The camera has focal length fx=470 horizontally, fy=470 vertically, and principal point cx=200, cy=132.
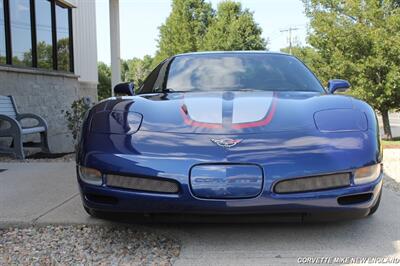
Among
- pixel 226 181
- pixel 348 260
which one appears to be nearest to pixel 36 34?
pixel 226 181

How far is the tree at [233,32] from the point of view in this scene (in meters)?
26.3

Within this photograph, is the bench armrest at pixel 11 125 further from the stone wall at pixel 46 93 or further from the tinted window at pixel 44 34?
the tinted window at pixel 44 34

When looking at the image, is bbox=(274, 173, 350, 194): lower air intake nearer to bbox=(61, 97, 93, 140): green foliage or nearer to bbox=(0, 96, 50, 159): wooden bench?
bbox=(0, 96, 50, 159): wooden bench

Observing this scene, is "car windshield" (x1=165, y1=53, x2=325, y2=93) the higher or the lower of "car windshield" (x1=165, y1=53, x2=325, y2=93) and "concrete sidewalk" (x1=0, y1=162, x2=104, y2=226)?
the higher

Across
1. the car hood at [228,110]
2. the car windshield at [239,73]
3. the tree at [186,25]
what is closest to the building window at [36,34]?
the car windshield at [239,73]

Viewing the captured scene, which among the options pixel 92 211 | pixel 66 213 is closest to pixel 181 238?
pixel 92 211

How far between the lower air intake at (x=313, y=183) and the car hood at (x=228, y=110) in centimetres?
30

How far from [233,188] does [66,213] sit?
1535mm

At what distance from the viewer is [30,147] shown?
7629 mm

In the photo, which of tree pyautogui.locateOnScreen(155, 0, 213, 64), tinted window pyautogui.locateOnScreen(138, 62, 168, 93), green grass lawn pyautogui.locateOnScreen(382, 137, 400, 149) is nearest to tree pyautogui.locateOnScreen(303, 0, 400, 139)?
green grass lawn pyautogui.locateOnScreen(382, 137, 400, 149)

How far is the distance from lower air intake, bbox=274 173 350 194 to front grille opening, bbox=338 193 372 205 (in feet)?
0.29

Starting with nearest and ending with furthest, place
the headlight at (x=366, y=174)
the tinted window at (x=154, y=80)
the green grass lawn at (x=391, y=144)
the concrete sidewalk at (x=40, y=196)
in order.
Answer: the headlight at (x=366, y=174)
the concrete sidewalk at (x=40, y=196)
the tinted window at (x=154, y=80)
the green grass lawn at (x=391, y=144)

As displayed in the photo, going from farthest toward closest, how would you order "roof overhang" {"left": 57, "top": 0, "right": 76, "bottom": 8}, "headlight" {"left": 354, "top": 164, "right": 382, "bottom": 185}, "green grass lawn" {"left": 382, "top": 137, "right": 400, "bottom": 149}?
"roof overhang" {"left": 57, "top": 0, "right": 76, "bottom": 8}, "green grass lawn" {"left": 382, "top": 137, "right": 400, "bottom": 149}, "headlight" {"left": 354, "top": 164, "right": 382, "bottom": 185}

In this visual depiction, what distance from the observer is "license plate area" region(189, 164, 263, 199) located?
99.0 inches
